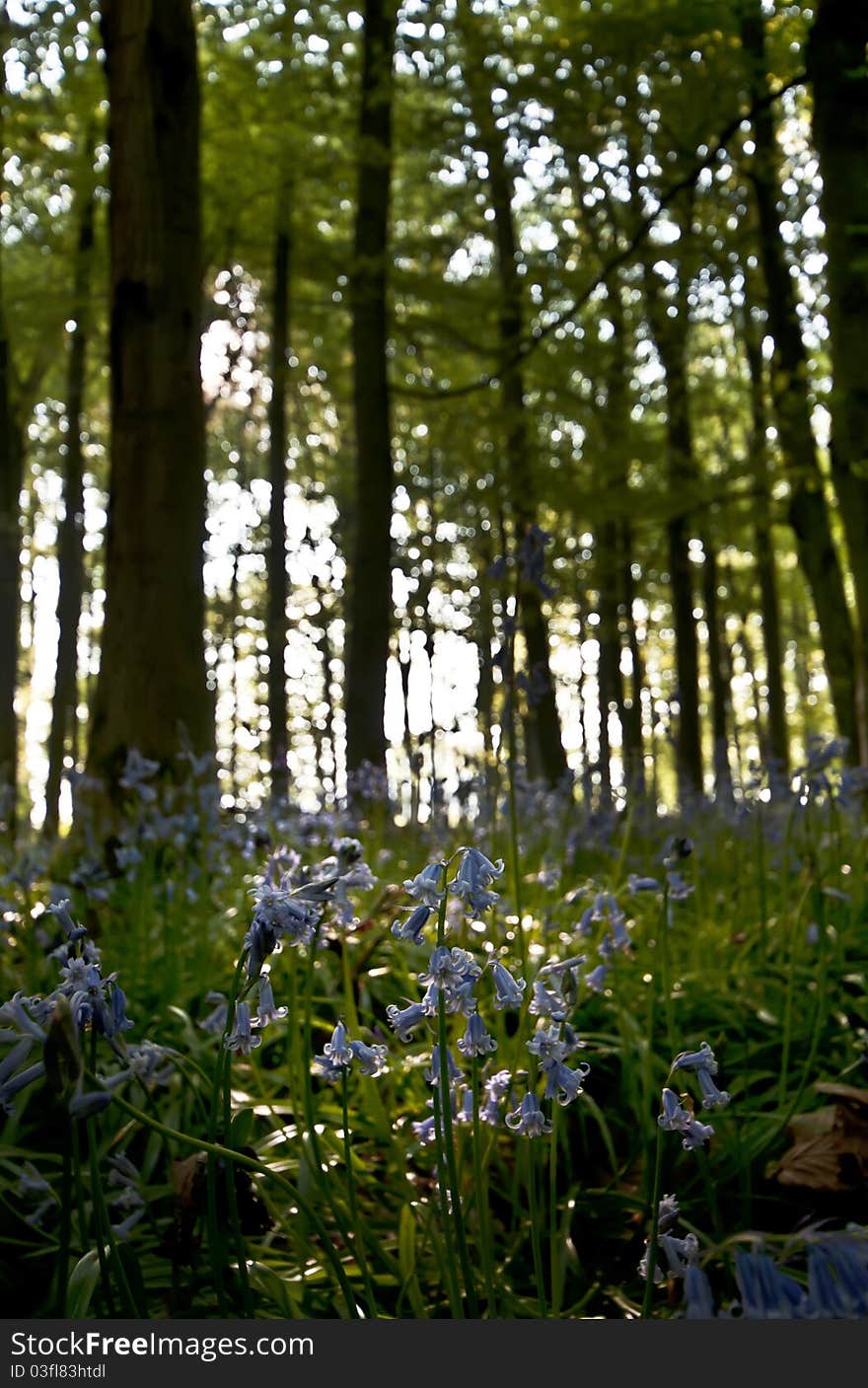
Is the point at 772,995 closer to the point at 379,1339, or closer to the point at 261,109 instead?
the point at 379,1339

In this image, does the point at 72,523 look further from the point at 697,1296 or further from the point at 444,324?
the point at 697,1296

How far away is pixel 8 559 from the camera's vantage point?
10.6 m

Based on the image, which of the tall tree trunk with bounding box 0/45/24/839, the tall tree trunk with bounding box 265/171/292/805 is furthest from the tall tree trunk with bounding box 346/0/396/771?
the tall tree trunk with bounding box 0/45/24/839

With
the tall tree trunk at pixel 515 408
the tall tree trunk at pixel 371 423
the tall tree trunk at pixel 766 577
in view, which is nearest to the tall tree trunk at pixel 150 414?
the tall tree trunk at pixel 371 423

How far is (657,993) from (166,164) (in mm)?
4252

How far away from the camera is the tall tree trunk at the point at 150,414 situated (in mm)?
4637

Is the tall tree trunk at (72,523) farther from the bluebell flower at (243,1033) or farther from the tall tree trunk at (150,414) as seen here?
the bluebell flower at (243,1033)

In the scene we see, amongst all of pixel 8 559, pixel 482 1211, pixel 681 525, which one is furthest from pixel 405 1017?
pixel 8 559

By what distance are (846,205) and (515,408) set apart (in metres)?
5.30

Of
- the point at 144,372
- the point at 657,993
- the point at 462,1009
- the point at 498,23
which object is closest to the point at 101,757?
the point at 144,372

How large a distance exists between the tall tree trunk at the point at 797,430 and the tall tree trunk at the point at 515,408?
2101mm

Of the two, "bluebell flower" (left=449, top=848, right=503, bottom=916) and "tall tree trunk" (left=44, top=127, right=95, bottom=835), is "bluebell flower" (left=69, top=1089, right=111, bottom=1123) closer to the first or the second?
"bluebell flower" (left=449, top=848, right=503, bottom=916)

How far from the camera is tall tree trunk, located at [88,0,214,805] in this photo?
4637mm

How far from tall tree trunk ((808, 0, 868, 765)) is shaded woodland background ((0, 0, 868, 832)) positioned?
0.02m
